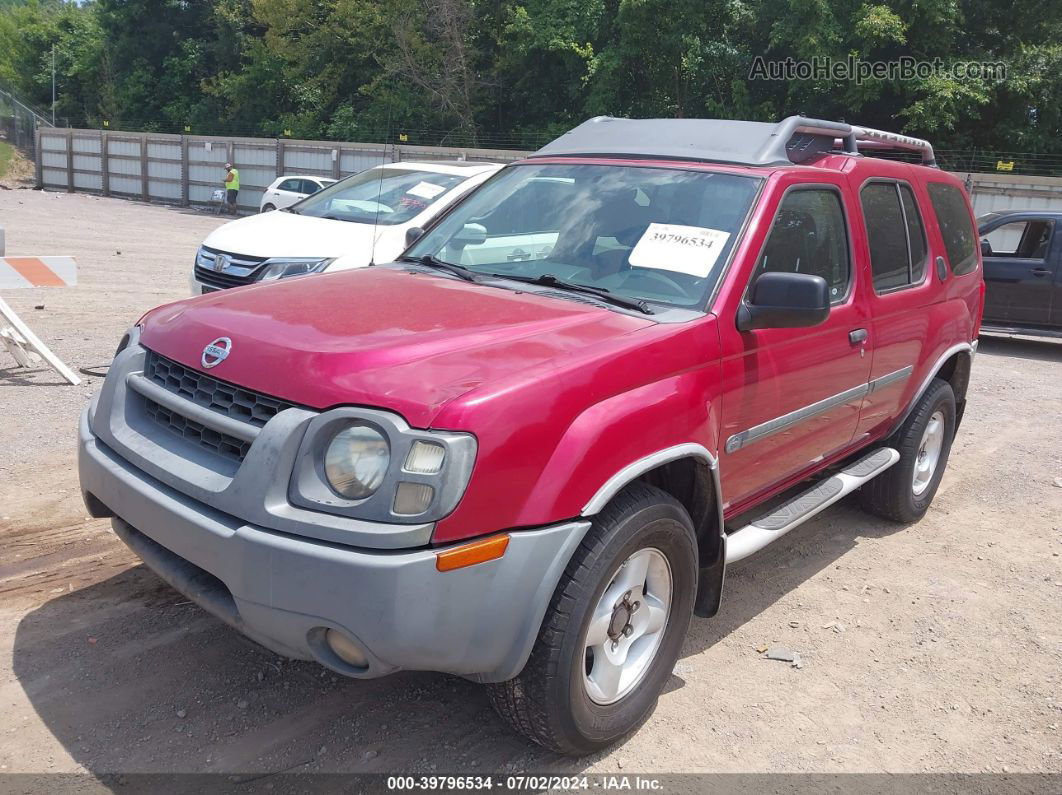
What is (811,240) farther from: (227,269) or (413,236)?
(227,269)

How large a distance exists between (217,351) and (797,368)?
7.36ft

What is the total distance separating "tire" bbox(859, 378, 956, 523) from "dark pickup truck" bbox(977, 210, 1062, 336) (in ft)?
23.7

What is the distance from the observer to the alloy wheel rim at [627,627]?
9.73 ft

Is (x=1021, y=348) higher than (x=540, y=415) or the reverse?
the reverse

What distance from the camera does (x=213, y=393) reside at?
9.45ft

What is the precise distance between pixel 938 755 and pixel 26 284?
6.53 metres

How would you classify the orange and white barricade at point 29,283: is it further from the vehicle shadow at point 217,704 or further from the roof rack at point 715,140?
the roof rack at point 715,140

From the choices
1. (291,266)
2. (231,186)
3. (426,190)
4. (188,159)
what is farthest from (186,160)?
(291,266)

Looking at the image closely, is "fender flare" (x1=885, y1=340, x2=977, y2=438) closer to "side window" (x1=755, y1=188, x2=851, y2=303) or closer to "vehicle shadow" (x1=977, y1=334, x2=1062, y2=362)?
"side window" (x1=755, y1=188, x2=851, y2=303)

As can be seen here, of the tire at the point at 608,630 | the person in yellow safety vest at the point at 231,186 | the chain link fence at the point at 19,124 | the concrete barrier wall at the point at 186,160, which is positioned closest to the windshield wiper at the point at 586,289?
the tire at the point at 608,630

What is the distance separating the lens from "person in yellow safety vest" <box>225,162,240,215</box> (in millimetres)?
32156

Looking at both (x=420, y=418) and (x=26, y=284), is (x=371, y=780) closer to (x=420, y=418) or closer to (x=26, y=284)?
(x=420, y=418)

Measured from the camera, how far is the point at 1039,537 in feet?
17.7

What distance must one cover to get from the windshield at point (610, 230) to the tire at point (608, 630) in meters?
0.89
